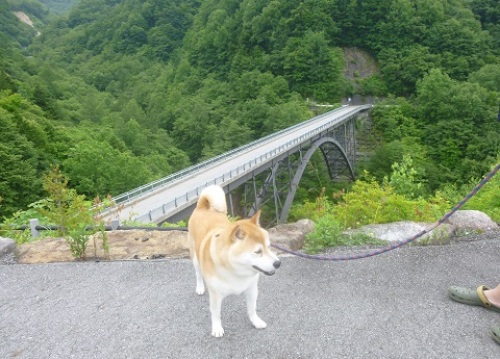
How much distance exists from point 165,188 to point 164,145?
1076 inches

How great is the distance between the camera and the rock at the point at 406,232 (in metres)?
4.38

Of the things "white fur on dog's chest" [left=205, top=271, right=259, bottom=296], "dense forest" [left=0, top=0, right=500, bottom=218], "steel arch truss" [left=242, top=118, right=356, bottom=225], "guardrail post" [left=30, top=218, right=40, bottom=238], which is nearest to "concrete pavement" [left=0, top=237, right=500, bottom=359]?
"white fur on dog's chest" [left=205, top=271, right=259, bottom=296]

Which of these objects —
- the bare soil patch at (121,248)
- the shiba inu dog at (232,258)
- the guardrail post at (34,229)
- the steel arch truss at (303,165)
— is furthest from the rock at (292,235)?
the steel arch truss at (303,165)

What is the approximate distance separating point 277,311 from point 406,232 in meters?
2.35

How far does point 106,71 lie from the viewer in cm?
8206

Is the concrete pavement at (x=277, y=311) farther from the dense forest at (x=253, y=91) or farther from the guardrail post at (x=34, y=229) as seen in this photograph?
the dense forest at (x=253, y=91)

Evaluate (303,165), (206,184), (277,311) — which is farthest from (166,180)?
(277,311)

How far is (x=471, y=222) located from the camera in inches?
186

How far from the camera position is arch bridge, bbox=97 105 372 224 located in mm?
13539

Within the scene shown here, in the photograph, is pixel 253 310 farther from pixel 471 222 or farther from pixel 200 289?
pixel 471 222

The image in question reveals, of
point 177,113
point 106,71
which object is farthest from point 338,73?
point 106,71

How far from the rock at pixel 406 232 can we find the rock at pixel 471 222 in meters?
0.17

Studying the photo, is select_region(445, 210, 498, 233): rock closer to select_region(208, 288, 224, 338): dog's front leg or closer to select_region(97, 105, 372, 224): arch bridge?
select_region(208, 288, 224, 338): dog's front leg

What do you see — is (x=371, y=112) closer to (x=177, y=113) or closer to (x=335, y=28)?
(x=335, y=28)
